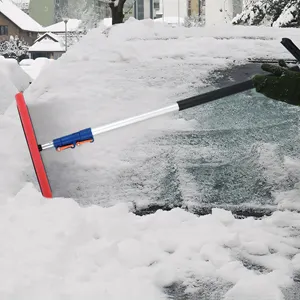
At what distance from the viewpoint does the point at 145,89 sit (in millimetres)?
2693

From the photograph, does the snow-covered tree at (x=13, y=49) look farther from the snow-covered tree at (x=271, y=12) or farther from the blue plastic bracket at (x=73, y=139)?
the blue plastic bracket at (x=73, y=139)

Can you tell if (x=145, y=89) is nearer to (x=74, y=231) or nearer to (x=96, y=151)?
(x=96, y=151)

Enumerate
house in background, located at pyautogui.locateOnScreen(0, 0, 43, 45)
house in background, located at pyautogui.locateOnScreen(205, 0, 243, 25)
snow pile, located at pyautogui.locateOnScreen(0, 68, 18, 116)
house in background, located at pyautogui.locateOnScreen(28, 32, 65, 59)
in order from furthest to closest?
house in background, located at pyautogui.locateOnScreen(0, 0, 43, 45)
house in background, located at pyautogui.locateOnScreen(28, 32, 65, 59)
house in background, located at pyautogui.locateOnScreen(205, 0, 243, 25)
snow pile, located at pyautogui.locateOnScreen(0, 68, 18, 116)

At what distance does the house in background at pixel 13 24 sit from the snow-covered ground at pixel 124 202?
4752 cm

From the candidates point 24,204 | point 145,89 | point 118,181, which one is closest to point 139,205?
point 118,181

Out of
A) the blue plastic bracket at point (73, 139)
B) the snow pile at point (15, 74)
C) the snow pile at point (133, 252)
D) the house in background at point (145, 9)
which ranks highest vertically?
the blue plastic bracket at point (73, 139)

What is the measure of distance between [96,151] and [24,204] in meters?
0.43

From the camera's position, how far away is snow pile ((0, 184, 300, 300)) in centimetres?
167

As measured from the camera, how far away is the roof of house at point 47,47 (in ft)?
147

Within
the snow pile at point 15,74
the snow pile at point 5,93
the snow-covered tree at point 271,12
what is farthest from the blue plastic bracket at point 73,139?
the snow-covered tree at point 271,12

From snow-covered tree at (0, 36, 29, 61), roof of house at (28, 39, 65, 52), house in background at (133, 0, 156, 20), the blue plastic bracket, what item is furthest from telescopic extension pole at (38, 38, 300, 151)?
house in background at (133, 0, 156, 20)

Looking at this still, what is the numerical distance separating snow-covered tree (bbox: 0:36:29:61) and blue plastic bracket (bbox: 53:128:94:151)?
4148cm

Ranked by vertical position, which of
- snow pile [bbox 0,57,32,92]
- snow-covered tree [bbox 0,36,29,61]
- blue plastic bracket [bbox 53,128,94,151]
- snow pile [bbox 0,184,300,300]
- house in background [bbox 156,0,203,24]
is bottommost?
house in background [bbox 156,0,203,24]

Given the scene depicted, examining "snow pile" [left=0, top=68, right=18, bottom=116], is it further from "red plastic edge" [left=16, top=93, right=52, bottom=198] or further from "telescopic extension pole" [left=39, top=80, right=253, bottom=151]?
"telescopic extension pole" [left=39, top=80, right=253, bottom=151]
